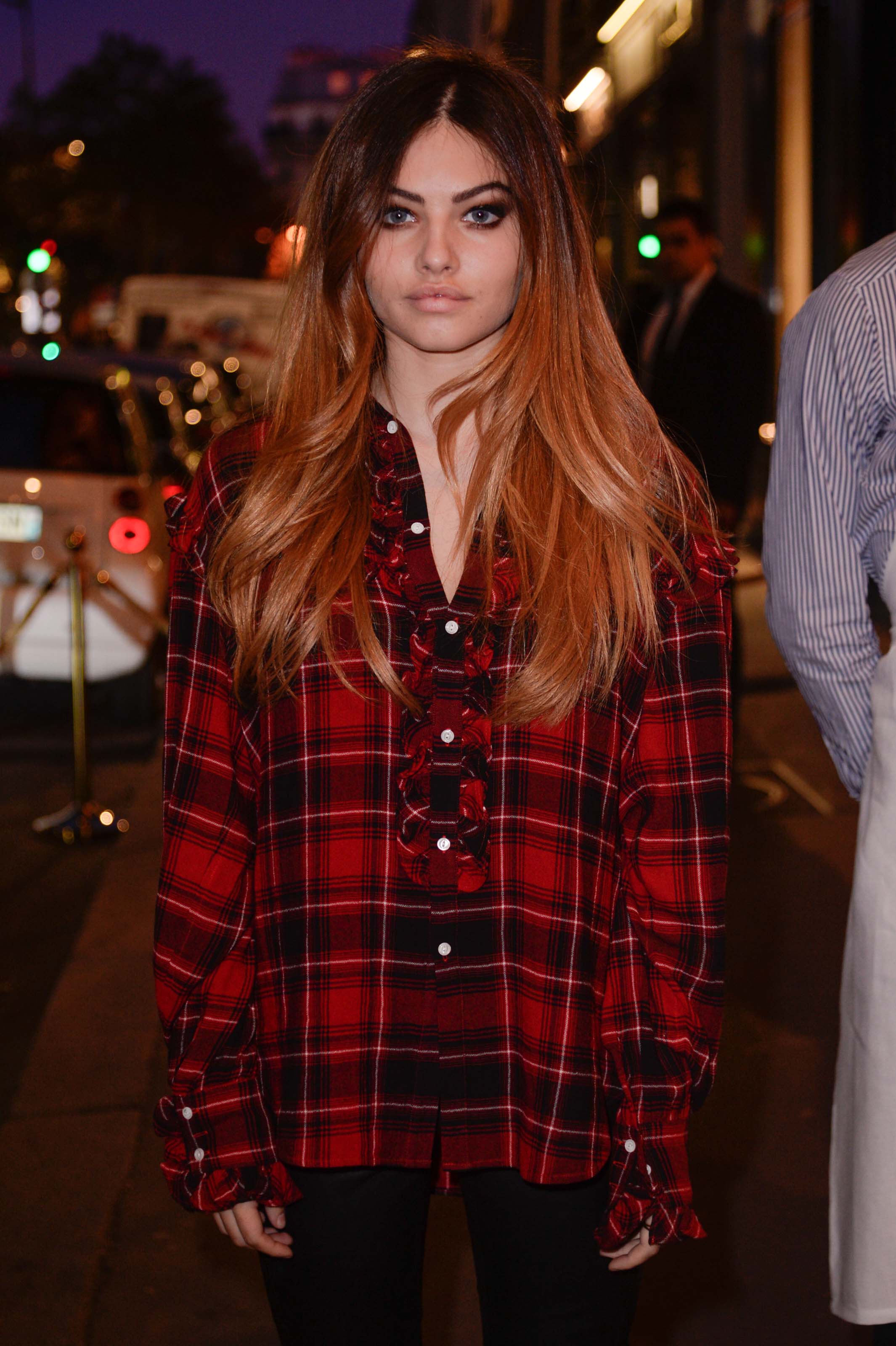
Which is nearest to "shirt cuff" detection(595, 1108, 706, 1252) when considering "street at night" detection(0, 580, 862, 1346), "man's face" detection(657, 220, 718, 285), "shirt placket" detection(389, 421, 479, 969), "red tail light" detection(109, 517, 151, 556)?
"shirt placket" detection(389, 421, 479, 969)

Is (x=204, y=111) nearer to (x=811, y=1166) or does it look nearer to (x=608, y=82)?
(x=608, y=82)

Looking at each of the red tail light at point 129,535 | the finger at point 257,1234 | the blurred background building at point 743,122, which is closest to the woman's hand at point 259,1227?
the finger at point 257,1234

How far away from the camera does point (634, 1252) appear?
1864 mm

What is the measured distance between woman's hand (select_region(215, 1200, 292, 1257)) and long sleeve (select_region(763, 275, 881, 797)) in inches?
42.3

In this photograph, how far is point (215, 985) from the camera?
1.91 m

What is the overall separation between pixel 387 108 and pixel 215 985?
1.14 meters

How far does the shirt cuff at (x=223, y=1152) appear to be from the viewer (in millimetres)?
1854

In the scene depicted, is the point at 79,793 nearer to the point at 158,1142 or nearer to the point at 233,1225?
the point at 158,1142

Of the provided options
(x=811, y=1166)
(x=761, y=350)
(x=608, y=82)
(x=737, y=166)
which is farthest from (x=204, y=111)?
(x=811, y=1166)

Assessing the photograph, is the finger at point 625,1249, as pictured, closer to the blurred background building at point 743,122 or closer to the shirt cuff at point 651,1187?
the shirt cuff at point 651,1187

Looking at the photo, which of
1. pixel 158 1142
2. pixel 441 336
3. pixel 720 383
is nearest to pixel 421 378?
pixel 441 336

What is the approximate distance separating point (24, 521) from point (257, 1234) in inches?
248

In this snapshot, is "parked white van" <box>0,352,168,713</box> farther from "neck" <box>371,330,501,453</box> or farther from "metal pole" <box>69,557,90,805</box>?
"neck" <box>371,330,501,453</box>

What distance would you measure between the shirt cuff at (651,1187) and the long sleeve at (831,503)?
28.1 inches
